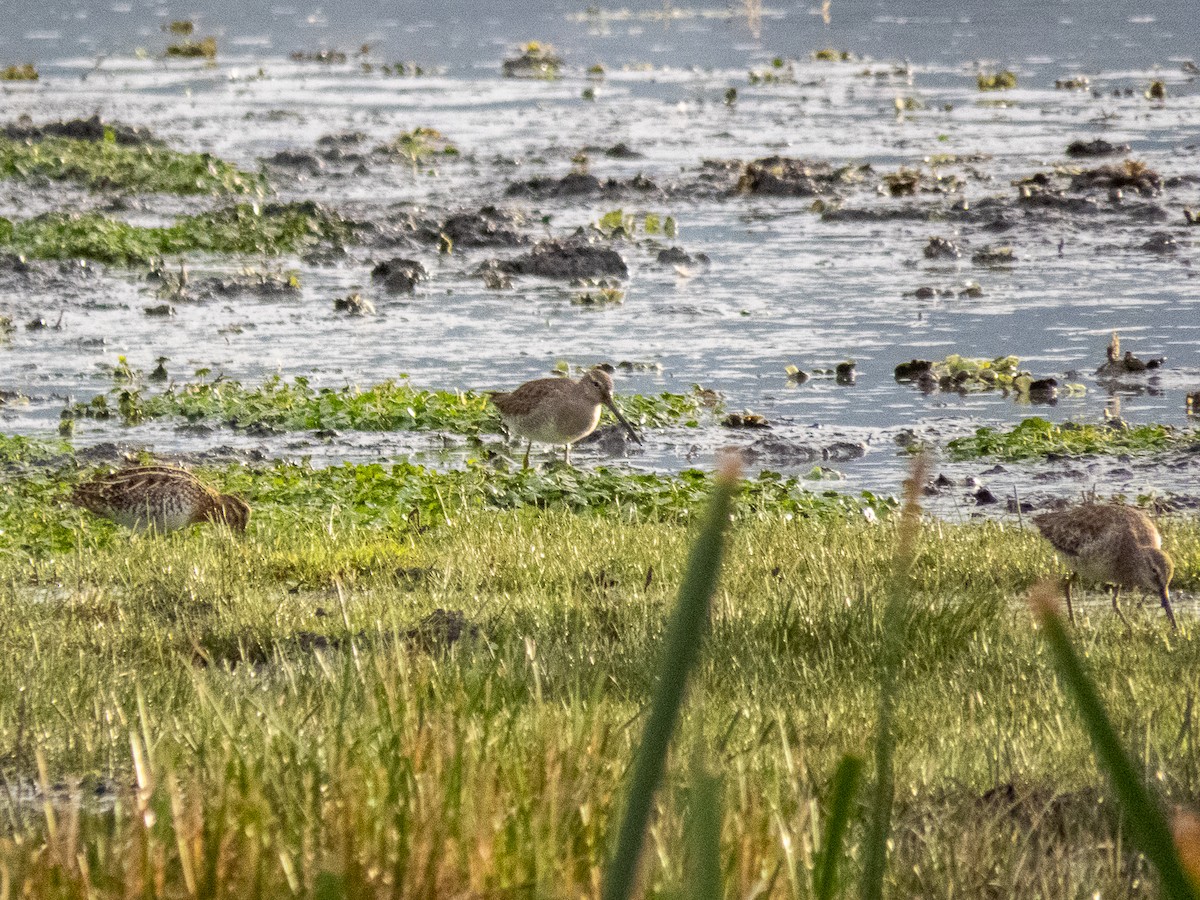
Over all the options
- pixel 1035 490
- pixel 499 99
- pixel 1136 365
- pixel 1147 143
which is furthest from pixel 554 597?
pixel 499 99

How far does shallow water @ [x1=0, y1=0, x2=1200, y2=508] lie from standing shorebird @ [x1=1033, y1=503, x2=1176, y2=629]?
387cm

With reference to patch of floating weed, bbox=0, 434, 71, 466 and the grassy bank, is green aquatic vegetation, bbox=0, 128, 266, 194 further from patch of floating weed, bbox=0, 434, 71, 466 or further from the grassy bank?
the grassy bank

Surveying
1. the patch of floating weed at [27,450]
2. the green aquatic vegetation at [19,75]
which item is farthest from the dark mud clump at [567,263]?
the green aquatic vegetation at [19,75]

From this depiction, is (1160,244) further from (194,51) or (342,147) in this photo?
(194,51)

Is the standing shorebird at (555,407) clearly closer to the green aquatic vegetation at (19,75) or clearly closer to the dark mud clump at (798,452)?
the dark mud clump at (798,452)

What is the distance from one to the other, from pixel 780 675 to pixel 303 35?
68.1 metres

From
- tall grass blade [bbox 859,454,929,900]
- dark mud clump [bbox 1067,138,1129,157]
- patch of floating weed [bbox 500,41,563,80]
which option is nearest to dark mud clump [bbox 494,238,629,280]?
dark mud clump [bbox 1067,138,1129,157]

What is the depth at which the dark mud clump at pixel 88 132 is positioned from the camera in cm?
3259

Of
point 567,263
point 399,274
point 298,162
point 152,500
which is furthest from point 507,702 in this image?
point 298,162

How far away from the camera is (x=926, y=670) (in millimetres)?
6910

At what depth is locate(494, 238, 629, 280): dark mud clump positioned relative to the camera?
21312 millimetres

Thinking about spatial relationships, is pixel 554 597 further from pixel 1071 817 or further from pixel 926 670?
pixel 1071 817

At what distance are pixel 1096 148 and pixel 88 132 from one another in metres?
18.9

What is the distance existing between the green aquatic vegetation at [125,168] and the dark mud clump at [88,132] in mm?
1106
